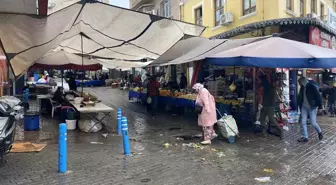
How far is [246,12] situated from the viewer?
1534 cm

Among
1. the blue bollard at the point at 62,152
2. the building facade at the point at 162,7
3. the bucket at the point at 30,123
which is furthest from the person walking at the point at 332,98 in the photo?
the blue bollard at the point at 62,152

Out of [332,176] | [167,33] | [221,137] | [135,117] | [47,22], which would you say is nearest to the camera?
[332,176]

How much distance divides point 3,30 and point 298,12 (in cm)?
1316

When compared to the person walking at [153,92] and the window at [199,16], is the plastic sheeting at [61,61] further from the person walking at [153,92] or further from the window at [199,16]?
the window at [199,16]

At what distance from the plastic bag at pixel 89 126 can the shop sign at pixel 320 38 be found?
9.50m

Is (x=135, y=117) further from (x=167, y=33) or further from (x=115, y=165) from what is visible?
(x=115, y=165)

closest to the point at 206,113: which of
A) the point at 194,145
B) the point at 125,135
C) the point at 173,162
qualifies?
the point at 194,145

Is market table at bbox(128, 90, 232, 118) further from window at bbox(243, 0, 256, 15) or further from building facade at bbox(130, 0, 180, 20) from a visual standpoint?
building facade at bbox(130, 0, 180, 20)

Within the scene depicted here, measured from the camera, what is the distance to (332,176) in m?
5.60

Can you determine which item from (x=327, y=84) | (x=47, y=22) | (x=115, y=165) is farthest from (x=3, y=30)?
(x=327, y=84)

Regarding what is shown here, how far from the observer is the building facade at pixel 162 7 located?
22000 millimetres

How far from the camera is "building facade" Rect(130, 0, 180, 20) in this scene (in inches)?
866

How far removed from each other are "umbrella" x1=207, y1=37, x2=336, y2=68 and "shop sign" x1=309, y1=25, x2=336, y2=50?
4.99 metres

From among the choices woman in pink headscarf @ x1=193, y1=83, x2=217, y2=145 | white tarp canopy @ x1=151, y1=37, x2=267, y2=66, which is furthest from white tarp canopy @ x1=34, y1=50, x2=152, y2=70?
woman in pink headscarf @ x1=193, y1=83, x2=217, y2=145
